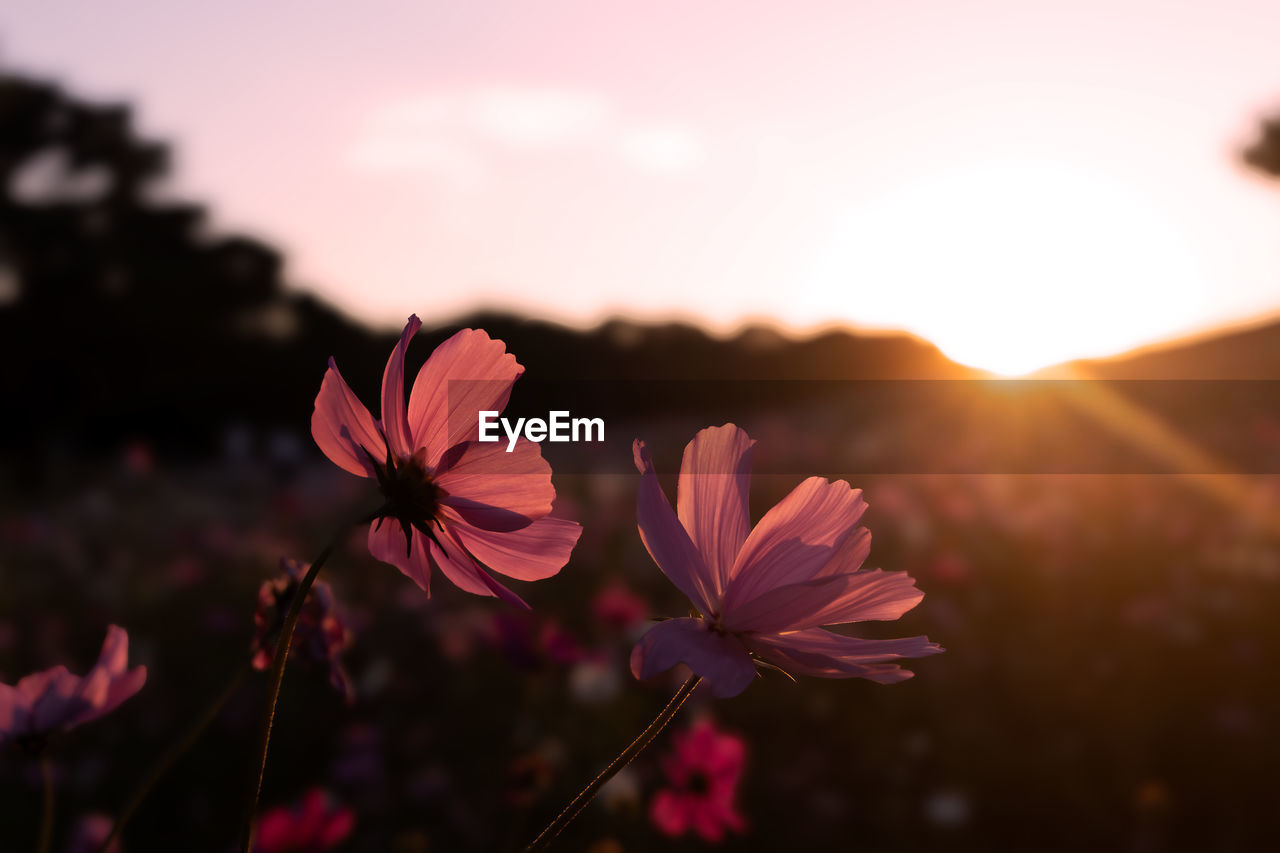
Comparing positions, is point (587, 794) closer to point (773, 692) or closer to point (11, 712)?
point (11, 712)

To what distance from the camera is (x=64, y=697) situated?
0.60 meters

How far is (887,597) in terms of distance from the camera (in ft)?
2.09

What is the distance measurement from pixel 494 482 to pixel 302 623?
5.6 inches

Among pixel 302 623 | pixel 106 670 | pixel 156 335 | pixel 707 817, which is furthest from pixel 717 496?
pixel 156 335

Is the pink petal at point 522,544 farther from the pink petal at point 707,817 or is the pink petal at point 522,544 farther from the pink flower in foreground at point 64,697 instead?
the pink petal at point 707,817

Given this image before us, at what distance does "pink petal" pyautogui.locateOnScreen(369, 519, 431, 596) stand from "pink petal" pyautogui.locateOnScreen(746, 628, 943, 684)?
0.64ft

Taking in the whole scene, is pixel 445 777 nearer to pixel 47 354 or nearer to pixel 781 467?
pixel 781 467

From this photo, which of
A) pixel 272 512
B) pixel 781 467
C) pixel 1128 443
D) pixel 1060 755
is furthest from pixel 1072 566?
pixel 272 512

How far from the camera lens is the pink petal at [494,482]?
61 centimetres

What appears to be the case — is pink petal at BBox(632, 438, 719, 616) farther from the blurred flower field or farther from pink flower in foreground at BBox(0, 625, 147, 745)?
the blurred flower field

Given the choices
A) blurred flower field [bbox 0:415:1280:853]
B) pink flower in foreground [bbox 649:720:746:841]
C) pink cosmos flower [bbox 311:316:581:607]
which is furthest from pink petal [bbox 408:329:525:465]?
blurred flower field [bbox 0:415:1280:853]

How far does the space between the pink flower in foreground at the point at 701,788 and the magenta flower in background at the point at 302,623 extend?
0.92m

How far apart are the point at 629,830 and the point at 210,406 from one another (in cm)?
823

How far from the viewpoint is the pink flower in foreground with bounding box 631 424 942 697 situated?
0.56 m
